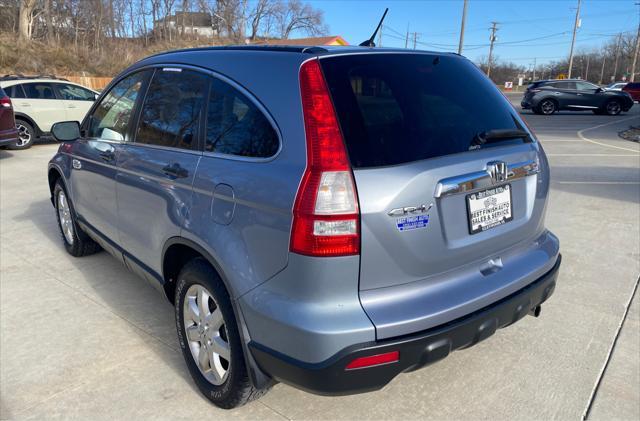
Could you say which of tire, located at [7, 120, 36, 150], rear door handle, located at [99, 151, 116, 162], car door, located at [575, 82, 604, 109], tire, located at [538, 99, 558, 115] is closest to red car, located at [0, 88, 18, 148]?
tire, located at [7, 120, 36, 150]

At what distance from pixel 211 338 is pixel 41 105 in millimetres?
11855

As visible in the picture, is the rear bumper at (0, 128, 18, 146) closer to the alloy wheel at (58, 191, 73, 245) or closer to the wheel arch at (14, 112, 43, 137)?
the wheel arch at (14, 112, 43, 137)

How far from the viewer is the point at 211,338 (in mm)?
2416

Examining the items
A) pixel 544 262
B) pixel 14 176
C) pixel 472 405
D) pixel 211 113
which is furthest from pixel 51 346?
pixel 14 176

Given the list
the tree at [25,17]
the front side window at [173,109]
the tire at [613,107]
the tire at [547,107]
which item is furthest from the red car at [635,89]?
the tree at [25,17]

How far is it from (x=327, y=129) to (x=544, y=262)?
140 centimetres

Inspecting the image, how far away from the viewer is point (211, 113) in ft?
7.89

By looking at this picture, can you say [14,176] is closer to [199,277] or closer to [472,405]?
[199,277]

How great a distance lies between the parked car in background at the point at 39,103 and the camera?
1155 centimetres

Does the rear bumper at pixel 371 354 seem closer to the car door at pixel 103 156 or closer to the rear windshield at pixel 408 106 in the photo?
the rear windshield at pixel 408 106

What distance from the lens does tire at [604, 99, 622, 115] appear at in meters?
22.4

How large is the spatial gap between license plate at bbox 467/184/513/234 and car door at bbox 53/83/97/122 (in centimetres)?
1256

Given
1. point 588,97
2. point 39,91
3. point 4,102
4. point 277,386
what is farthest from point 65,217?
point 588,97

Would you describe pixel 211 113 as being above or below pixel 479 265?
above
